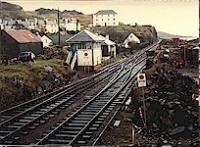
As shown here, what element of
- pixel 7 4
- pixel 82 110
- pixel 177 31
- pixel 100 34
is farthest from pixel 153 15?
pixel 7 4

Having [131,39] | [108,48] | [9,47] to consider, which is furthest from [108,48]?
[9,47]

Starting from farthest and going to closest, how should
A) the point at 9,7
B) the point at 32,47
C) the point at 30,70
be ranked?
the point at 32,47 → the point at 30,70 → the point at 9,7

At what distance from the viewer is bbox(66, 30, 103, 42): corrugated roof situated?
15.7 ft

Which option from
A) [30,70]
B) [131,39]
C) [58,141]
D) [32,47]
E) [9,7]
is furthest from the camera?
[131,39]

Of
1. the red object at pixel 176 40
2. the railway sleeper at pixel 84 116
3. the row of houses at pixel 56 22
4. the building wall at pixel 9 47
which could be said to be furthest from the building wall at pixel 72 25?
the red object at pixel 176 40

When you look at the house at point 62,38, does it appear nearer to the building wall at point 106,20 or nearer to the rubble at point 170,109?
the building wall at point 106,20

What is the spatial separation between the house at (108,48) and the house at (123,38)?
0.19 ft

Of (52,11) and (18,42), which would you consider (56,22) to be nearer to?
(52,11)

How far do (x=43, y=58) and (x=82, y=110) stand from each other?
808mm

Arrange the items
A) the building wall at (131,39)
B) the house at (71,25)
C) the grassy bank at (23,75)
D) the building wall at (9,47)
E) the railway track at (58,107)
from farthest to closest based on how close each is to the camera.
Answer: the building wall at (131,39)
the house at (71,25)
the building wall at (9,47)
the grassy bank at (23,75)
the railway track at (58,107)

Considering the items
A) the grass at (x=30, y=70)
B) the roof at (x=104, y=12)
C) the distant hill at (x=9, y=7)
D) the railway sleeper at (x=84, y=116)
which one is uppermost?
the distant hill at (x=9, y=7)

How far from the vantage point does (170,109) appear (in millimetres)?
4426

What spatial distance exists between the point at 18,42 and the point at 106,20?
3.66 feet

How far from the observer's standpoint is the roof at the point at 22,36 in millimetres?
4793
